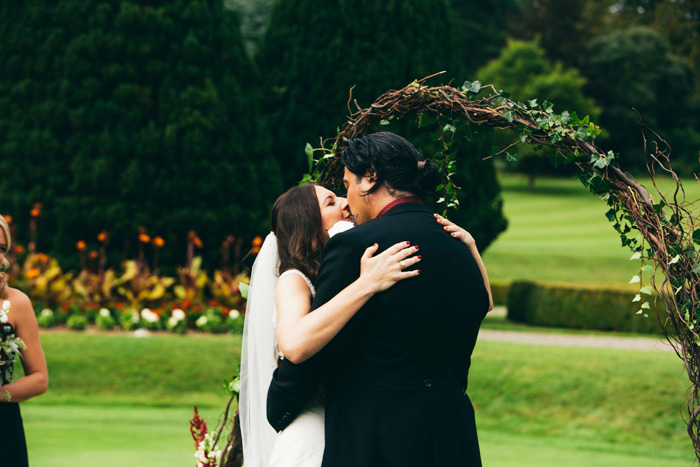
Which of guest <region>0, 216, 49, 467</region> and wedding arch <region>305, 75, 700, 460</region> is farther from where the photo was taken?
guest <region>0, 216, 49, 467</region>

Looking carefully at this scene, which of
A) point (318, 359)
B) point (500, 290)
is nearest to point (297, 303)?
point (318, 359)

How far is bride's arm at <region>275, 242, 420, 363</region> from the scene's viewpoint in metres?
2.38

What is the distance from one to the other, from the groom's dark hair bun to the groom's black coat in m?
0.11

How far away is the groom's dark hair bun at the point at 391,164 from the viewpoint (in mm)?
2607

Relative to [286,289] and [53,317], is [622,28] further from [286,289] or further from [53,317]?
[286,289]

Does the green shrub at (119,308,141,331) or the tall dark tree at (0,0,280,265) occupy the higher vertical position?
the tall dark tree at (0,0,280,265)

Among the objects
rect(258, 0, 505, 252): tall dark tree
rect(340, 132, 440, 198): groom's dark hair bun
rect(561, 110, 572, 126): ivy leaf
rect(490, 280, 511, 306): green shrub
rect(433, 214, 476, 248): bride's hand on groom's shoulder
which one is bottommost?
rect(490, 280, 511, 306): green shrub

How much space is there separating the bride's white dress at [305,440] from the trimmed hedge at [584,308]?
12832 mm

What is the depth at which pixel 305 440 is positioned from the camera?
2682mm

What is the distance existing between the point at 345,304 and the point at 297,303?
12.3 inches

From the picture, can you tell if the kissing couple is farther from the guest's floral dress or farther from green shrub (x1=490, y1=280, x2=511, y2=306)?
green shrub (x1=490, y1=280, x2=511, y2=306)

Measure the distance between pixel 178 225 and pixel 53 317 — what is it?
2204mm

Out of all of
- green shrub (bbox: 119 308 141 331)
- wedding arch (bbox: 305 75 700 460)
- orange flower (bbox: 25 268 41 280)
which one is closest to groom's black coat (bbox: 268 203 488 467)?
wedding arch (bbox: 305 75 700 460)

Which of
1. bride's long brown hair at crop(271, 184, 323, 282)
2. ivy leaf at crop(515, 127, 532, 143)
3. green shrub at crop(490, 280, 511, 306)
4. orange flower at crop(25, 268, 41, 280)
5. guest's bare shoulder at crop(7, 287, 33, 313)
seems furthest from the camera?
green shrub at crop(490, 280, 511, 306)
